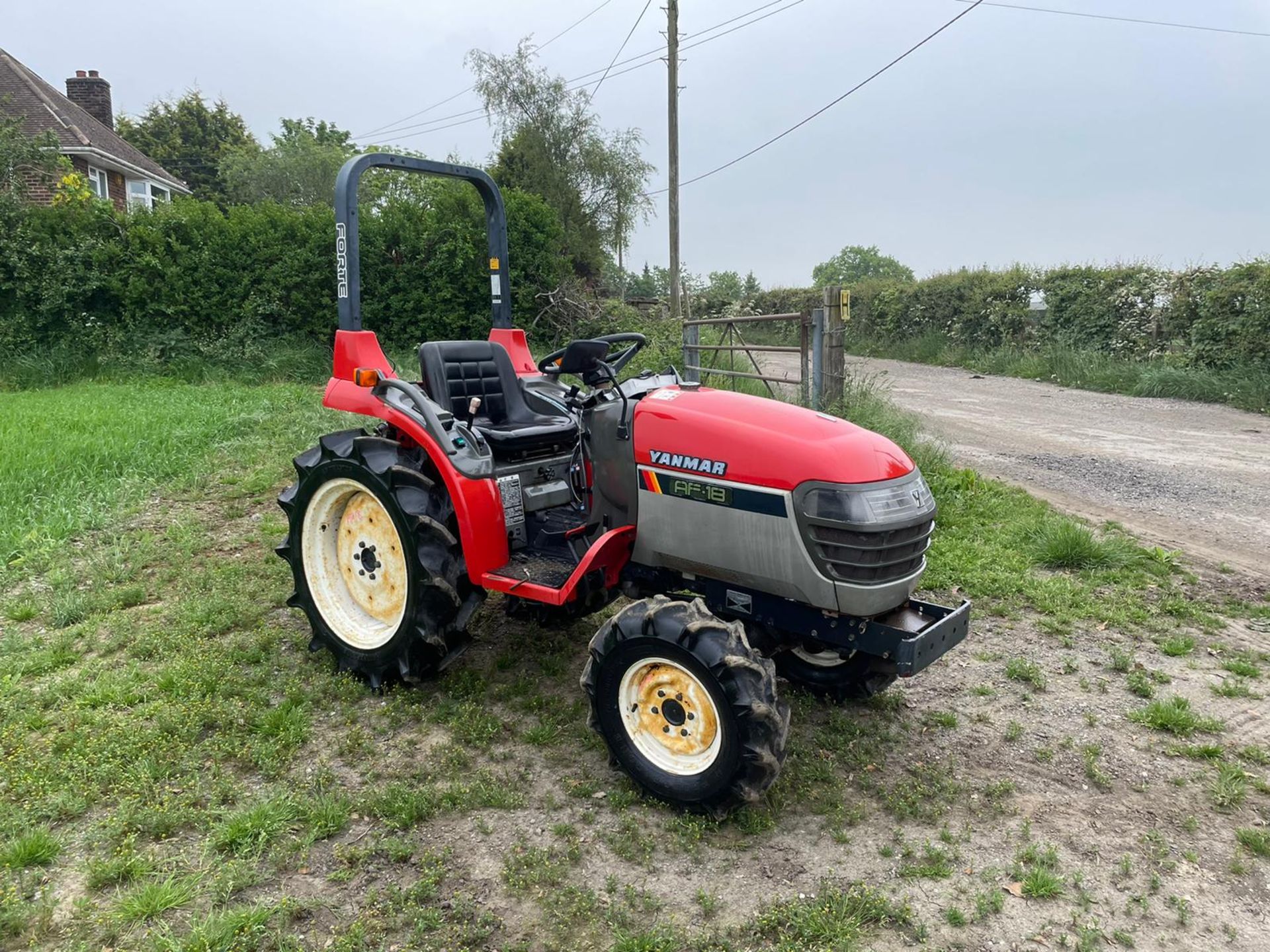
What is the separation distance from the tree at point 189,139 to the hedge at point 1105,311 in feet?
88.4

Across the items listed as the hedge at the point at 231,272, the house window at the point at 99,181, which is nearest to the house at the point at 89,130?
the house window at the point at 99,181

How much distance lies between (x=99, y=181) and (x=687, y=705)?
24246mm

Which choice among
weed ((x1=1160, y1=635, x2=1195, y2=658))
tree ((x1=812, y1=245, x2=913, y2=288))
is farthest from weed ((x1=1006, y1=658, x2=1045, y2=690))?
tree ((x1=812, y1=245, x2=913, y2=288))

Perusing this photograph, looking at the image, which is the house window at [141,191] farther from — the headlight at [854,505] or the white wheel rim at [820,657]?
the headlight at [854,505]

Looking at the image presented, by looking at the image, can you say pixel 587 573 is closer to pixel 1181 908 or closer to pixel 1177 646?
pixel 1181 908

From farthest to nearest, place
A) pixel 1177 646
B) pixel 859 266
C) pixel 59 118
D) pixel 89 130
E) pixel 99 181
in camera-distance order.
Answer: pixel 859 266
pixel 89 130
pixel 99 181
pixel 59 118
pixel 1177 646

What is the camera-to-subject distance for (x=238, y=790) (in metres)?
3.07

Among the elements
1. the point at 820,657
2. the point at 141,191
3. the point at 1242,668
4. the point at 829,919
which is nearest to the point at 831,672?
the point at 820,657

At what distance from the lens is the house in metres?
20.6

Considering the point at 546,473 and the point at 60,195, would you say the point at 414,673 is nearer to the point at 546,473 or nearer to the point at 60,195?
the point at 546,473

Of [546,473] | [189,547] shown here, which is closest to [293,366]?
[189,547]

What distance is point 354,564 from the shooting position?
405cm

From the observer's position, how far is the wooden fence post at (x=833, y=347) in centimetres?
720

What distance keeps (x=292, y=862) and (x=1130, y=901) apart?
248 cm
